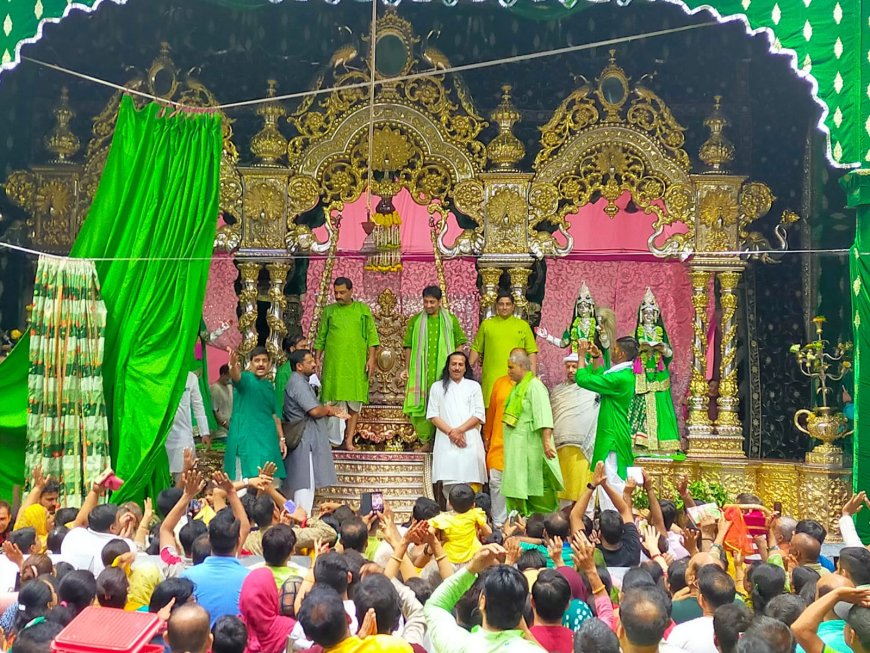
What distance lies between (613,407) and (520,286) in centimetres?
282

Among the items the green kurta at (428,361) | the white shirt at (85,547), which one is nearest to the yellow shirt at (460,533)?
the white shirt at (85,547)

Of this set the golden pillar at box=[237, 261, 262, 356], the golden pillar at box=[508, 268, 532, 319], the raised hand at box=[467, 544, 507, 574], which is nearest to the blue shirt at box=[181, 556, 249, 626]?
the raised hand at box=[467, 544, 507, 574]

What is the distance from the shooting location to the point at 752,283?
13.3 metres

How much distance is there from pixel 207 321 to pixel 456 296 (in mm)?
2609

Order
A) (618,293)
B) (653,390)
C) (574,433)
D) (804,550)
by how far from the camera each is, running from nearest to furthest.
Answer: (804,550) → (574,433) → (653,390) → (618,293)

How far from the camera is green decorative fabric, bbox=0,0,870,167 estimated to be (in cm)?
1020

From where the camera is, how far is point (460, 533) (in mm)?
Answer: 6527

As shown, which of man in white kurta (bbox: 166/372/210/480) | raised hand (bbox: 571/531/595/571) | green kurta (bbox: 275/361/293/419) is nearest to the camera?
raised hand (bbox: 571/531/595/571)

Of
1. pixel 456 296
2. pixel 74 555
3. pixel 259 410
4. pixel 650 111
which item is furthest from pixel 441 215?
pixel 74 555

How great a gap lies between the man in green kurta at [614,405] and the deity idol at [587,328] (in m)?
2.02

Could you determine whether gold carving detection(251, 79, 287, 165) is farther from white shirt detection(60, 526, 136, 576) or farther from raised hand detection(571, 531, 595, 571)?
raised hand detection(571, 531, 595, 571)

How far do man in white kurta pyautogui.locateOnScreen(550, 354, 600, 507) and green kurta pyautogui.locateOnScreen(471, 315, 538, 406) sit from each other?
28.6 inches

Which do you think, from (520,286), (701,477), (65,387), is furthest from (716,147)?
(65,387)

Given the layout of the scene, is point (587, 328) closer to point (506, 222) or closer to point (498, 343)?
point (498, 343)
